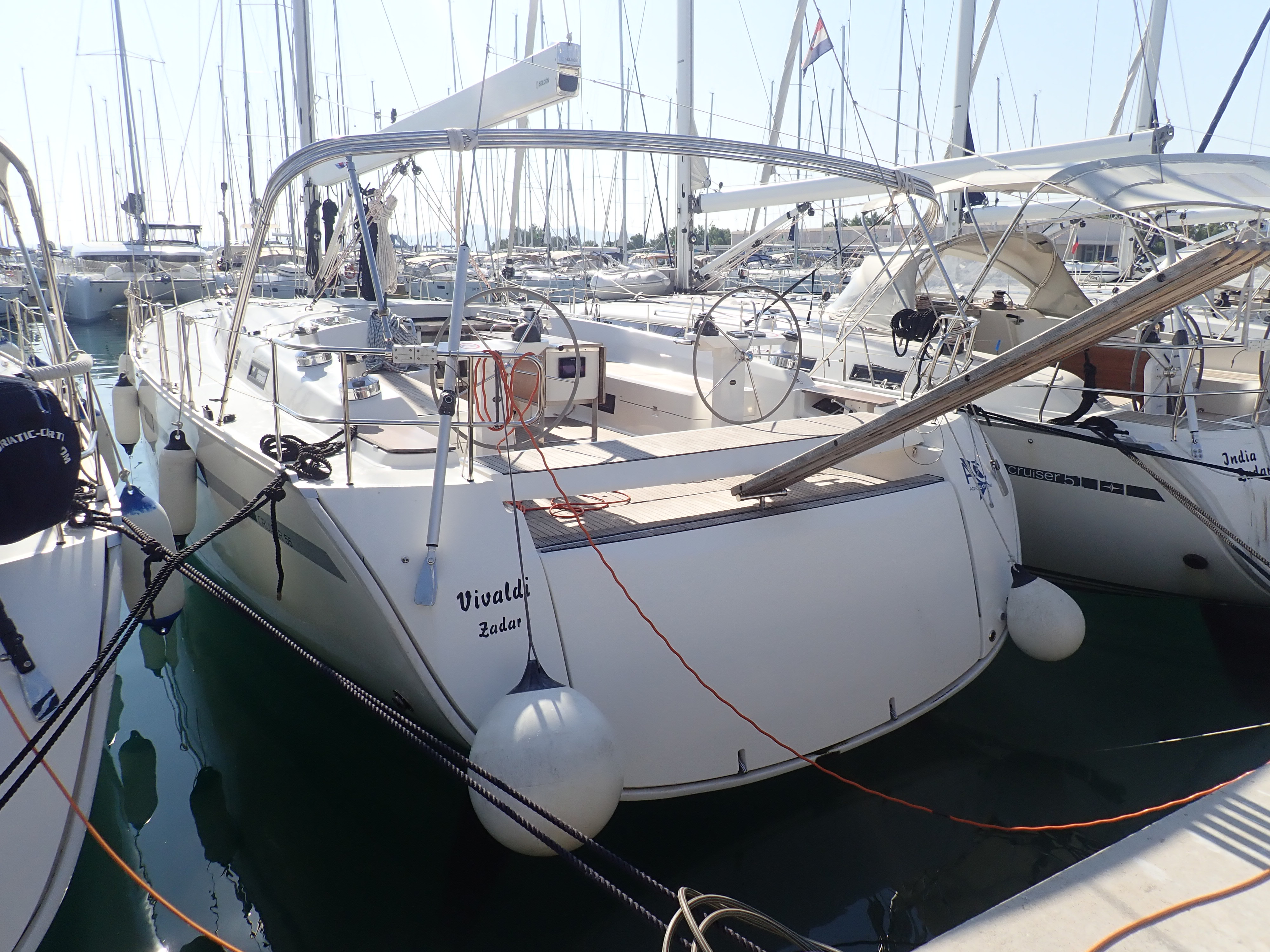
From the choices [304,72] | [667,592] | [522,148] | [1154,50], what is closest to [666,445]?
[667,592]

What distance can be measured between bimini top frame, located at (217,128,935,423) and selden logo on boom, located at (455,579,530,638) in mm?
1658

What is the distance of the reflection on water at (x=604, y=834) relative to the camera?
3234mm

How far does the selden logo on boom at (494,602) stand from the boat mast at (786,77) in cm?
885

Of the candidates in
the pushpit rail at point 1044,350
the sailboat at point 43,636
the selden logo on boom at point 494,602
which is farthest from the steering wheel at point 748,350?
the sailboat at point 43,636

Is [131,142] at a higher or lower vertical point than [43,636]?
higher

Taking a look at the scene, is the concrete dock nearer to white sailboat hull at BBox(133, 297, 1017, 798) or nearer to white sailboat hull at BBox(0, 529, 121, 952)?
white sailboat hull at BBox(133, 297, 1017, 798)

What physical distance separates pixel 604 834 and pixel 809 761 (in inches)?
34.0

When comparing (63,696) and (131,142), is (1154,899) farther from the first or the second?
(131,142)

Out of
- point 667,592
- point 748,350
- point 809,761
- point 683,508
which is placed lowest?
point 809,761

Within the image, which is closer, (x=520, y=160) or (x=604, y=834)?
(x=604, y=834)

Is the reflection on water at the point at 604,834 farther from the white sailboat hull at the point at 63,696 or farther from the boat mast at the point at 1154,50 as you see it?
the boat mast at the point at 1154,50

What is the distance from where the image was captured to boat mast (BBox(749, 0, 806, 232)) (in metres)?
11.5

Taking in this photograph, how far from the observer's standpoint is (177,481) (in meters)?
4.70

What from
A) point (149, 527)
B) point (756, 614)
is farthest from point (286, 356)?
point (756, 614)
